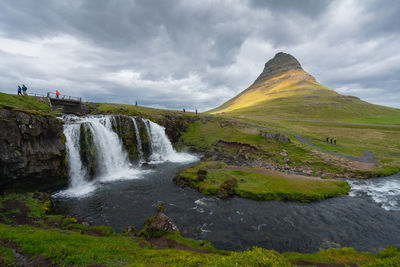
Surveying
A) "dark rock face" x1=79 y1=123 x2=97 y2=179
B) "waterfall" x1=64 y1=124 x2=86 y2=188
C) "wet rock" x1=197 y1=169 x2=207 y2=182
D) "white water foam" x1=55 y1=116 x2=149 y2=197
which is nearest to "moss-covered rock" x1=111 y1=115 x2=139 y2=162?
"white water foam" x1=55 y1=116 x2=149 y2=197

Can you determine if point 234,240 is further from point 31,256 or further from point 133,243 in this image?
point 31,256

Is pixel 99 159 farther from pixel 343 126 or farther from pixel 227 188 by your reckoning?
pixel 343 126

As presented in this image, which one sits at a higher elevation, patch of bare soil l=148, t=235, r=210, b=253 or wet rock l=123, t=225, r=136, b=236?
patch of bare soil l=148, t=235, r=210, b=253

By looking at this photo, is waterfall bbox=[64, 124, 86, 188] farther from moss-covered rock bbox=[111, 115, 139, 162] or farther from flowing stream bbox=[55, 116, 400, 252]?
moss-covered rock bbox=[111, 115, 139, 162]

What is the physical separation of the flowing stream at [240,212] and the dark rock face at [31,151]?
97.6 inches

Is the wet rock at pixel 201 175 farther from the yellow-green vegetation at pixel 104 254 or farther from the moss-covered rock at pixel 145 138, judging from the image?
the moss-covered rock at pixel 145 138

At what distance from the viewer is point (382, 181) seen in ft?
103

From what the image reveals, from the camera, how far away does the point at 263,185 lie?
27.4 m

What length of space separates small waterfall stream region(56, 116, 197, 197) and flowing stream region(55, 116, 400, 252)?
0.18m

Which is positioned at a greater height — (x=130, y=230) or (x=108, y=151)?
(x=108, y=151)

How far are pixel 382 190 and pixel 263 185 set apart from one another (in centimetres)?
1909

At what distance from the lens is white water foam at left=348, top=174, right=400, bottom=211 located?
23672 millimetres

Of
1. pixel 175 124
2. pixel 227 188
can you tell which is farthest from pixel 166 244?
pixel 175 124

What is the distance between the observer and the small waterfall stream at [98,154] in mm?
29967
